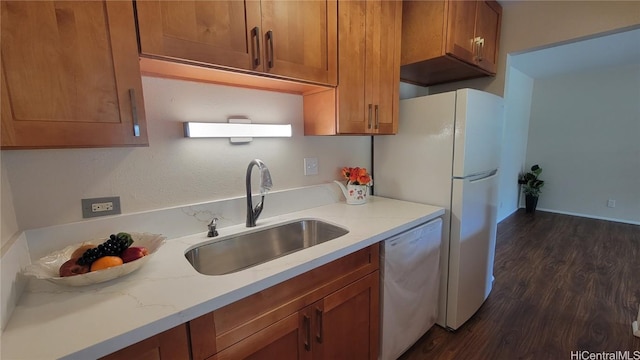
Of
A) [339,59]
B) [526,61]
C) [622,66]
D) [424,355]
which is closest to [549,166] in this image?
[622,66]

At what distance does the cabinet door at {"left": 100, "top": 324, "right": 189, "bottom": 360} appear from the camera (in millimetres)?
676

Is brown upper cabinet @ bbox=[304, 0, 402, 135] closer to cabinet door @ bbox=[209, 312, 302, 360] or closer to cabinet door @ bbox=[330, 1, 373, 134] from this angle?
cabinet door @ bbox=[330, 1, 373, 134]

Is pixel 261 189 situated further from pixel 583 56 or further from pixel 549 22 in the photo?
pixel 583 56

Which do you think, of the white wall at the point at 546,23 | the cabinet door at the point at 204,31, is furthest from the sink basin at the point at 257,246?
the white wall at the point at 546,23

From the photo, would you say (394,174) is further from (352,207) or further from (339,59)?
(339,59)

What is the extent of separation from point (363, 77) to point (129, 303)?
1.48 meters

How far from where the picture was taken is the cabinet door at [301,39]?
3.83 ft

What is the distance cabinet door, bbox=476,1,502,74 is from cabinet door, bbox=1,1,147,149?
214 centimetres

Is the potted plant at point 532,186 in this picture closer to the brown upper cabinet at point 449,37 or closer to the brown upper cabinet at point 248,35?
the brown upper cabinet at point 449,37

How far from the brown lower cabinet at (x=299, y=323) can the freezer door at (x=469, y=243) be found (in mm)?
700

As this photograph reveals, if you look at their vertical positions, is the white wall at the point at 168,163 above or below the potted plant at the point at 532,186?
above

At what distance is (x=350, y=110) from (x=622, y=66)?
4955mm

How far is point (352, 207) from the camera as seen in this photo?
182 cm

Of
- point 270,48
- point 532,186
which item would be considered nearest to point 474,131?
point 270,48
